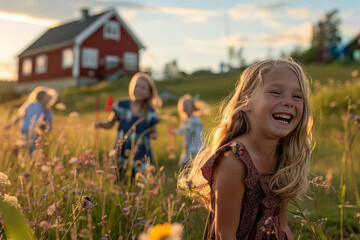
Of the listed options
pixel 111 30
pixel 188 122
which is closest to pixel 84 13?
pixel 111 30

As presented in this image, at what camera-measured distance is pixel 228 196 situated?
2059mm

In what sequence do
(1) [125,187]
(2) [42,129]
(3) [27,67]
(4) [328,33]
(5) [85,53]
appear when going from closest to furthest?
(2) [42,129]
(1) [125,187]
(5) [85,53]
(3) [27,67]
(4) [328,33]

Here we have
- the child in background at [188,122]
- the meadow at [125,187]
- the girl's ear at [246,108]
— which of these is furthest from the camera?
the child in background at [188,122]

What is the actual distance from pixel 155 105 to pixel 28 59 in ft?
117

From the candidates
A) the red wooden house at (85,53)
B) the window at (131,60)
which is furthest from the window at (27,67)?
the window at (131,60)

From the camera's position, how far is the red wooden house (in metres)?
34.0

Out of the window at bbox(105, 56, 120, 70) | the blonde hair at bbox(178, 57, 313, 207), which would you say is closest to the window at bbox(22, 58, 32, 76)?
the window at bbox(105, 56, 120, 70)

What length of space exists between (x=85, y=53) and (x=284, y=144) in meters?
32.9

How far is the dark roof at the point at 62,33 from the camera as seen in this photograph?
34.8m

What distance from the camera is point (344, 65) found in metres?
35.9

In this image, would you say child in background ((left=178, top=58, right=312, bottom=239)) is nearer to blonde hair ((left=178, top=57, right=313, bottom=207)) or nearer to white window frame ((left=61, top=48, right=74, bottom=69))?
blonde hair ((left=178, top=57, right=313, bottom=207))

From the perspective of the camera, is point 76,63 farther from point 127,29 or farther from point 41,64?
point 41,64

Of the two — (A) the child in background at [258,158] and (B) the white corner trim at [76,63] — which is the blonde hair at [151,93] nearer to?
(A) the child in background at [258,158]

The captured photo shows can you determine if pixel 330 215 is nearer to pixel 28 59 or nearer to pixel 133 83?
pixel 133 83
